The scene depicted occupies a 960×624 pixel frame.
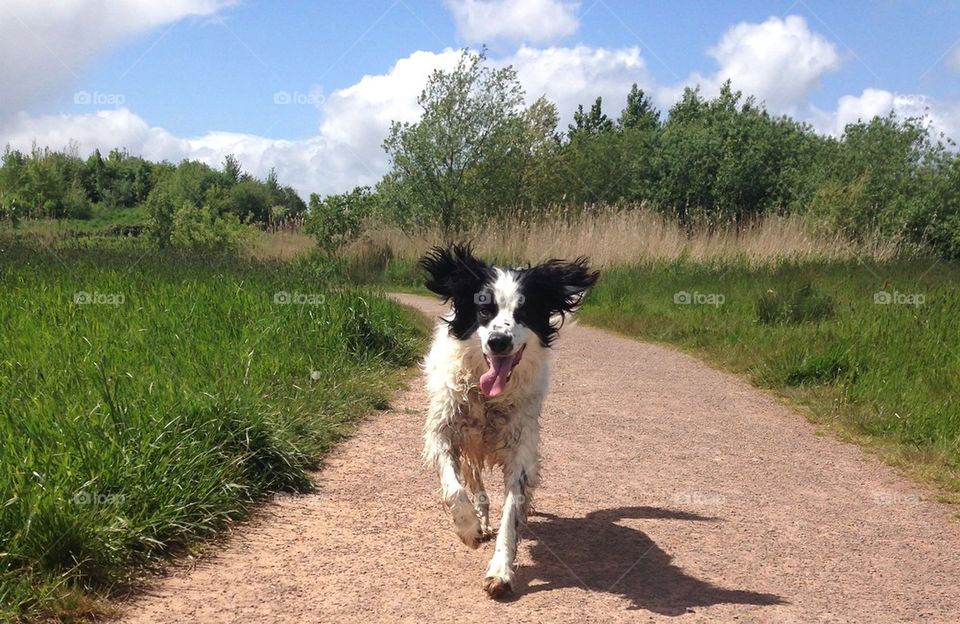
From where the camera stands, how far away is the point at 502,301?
5.14 meters

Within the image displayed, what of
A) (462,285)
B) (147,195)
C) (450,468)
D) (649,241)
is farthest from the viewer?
(147,195)

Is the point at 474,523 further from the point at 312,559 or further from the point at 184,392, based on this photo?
the point at 184,392

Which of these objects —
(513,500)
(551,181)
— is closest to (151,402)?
(513,500)

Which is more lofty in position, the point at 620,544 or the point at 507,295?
the point at 507,295

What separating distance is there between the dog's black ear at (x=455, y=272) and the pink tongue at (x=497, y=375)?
0.47m

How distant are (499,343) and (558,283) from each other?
829 mm

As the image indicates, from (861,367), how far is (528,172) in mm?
26528

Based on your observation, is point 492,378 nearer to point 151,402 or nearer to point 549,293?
point 549,293

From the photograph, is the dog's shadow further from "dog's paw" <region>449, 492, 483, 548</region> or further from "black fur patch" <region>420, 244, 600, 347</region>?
"black fur patch" <region>420, 244, 600, 347</region>

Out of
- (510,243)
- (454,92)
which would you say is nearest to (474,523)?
(510,243)

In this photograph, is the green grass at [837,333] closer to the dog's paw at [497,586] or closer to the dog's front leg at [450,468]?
the dog's front leg at [450,468]

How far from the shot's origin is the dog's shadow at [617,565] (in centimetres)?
422

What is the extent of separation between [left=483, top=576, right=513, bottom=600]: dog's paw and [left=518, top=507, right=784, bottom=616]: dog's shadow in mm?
135

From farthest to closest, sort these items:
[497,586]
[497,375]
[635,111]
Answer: [635,111] → [497,375] → [497,586]
